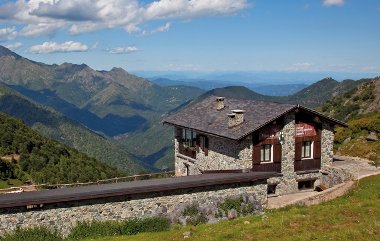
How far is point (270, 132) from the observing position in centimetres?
3700

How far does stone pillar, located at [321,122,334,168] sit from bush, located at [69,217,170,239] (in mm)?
17743

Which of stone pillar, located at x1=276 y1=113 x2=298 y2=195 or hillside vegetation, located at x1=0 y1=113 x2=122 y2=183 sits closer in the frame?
stone pillar, located at x1=276 y1=113 x2=298 y2=195

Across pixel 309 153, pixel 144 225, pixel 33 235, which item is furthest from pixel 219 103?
pixel 33 235

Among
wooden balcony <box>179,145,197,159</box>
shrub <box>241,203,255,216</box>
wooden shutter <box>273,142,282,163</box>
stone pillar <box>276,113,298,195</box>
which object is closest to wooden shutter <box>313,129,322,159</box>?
stone pillar <box>276,113,298,195</box>

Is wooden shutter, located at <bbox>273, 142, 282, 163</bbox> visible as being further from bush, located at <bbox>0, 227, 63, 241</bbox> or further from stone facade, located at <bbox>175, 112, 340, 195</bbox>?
bush, located at <bbox>0, 227, 63, 241</bbox>

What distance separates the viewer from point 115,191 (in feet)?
90.1

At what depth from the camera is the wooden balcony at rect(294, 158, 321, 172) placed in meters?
38.5

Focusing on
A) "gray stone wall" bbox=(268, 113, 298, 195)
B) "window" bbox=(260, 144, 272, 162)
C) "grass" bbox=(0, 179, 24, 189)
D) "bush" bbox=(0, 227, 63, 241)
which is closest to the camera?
"bush" bbox=(0, 227, 63, 241)

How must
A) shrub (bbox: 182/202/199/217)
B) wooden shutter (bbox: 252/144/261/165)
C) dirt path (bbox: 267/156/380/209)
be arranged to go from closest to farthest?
shrub (bbox: 182/202/199/217)
dirt path (bbox: 267/156/380/209)
wooden shutter (bbox: 252/144/261/165)

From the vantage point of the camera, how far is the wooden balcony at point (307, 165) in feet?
126

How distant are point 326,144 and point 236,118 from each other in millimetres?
8807

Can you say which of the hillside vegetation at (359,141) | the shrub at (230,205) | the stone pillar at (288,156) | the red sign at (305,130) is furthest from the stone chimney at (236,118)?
the hillside vegetation at (359,141)

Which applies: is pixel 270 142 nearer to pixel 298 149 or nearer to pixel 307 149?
pixel 298 149

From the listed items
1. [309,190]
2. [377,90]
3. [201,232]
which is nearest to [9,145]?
[377,90]
